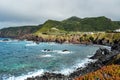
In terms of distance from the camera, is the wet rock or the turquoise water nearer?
the turquoise water

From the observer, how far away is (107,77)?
480 inches

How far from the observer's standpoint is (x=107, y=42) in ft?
573

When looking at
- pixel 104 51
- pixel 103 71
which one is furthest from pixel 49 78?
pixel 104 51

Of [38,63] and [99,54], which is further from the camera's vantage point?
[99,54]

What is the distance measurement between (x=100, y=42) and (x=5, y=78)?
471ft

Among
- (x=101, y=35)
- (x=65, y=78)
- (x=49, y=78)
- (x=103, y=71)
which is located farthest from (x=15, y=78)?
(x=101, y=35)

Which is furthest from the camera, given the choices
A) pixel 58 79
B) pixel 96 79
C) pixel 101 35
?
pixel 101 35

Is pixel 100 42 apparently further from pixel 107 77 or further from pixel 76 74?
pixel 107 77

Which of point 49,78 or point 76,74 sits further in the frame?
point 76,74

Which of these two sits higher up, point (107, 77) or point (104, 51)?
point (107, 77)

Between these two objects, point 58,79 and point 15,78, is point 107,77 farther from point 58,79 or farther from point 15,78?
point 15,78

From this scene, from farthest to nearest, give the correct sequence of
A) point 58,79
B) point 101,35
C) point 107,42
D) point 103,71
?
point 101,35
point 107,42
point 58,79
point 103,71

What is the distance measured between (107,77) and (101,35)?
594 feet

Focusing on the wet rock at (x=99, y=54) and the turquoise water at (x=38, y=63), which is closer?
the turquoise water at (x=38, y=63)
